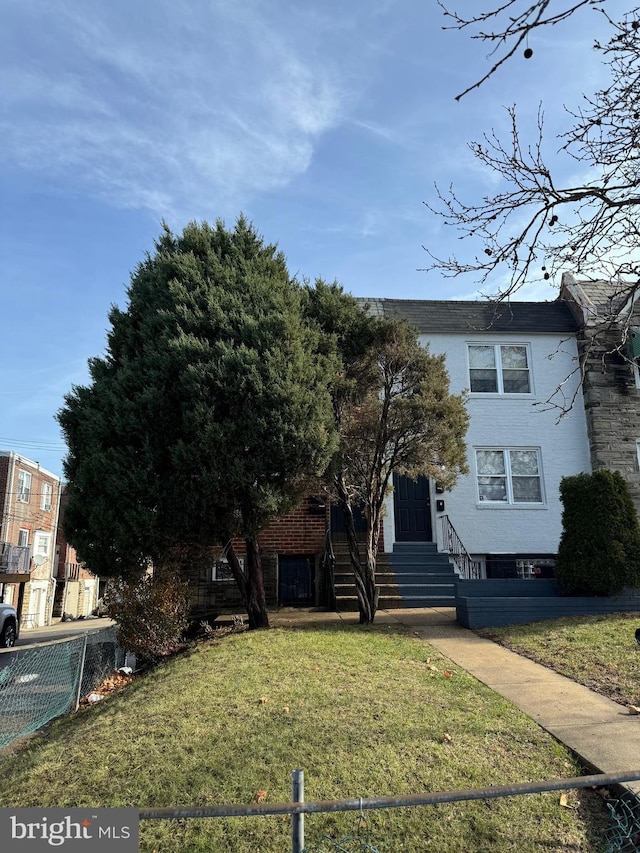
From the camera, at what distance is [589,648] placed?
24.6 feet

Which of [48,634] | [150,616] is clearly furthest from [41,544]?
[150,616]

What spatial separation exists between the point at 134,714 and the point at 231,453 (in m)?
3.39

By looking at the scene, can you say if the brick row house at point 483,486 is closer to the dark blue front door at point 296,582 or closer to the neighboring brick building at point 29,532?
the dark blue front door at point 296,582

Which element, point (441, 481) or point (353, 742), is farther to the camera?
point (441, 481)

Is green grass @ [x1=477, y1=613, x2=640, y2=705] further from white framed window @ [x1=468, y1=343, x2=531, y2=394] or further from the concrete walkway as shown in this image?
white framed window @ [x1=468, y1=343, x2=531, y2=394]

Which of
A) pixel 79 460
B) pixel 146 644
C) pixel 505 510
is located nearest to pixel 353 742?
pixel 146 644

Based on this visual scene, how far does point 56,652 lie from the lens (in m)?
8.84

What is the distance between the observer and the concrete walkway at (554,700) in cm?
449

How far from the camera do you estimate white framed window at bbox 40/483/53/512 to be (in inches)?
1563

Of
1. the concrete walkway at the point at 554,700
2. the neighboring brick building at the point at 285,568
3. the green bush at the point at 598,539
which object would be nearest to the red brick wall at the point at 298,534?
the neighboring brick building at the point at 285,568

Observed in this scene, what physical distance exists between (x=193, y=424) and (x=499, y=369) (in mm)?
9776

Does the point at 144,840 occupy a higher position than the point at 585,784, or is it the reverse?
the point at 585,784

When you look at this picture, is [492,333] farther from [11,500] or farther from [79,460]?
[11,500]

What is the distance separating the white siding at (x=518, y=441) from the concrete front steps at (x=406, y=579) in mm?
714
